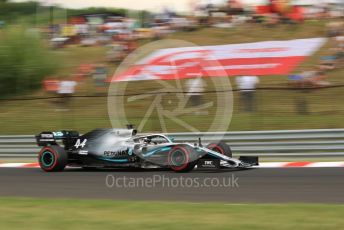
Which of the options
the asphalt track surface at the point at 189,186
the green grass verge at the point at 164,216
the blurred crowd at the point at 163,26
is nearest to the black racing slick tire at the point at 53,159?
the asphalt track surface at the point at 189,186

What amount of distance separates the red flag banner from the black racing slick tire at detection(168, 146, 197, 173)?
10.6 metres

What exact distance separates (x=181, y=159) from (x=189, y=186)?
4.98 feet

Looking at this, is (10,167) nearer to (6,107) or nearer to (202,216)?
(6,107)

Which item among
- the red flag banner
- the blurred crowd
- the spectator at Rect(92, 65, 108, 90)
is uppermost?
the blurred crowd

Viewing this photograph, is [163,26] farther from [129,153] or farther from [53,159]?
[129,153]

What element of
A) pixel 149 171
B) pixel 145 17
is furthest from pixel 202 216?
pixel 145 17

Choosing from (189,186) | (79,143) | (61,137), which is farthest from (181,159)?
(61,137)

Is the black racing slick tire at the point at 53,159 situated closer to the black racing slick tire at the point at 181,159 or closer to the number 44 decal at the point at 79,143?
the number 44 decal at the point at 79,143

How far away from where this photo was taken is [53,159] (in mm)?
11156

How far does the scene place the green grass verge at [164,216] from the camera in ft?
17.2

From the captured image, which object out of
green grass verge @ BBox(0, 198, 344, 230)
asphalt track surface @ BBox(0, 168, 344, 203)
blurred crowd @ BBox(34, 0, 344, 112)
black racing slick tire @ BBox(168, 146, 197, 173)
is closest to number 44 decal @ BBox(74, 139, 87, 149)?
asphalt track surface @ BBox(0, 168, 344, 203)

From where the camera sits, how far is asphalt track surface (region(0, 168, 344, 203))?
24.1 feet

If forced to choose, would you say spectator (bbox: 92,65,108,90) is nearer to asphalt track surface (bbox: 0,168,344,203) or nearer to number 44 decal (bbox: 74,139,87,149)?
number 44 decal (bbox: 74,139,87,149)

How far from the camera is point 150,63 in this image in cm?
2345
